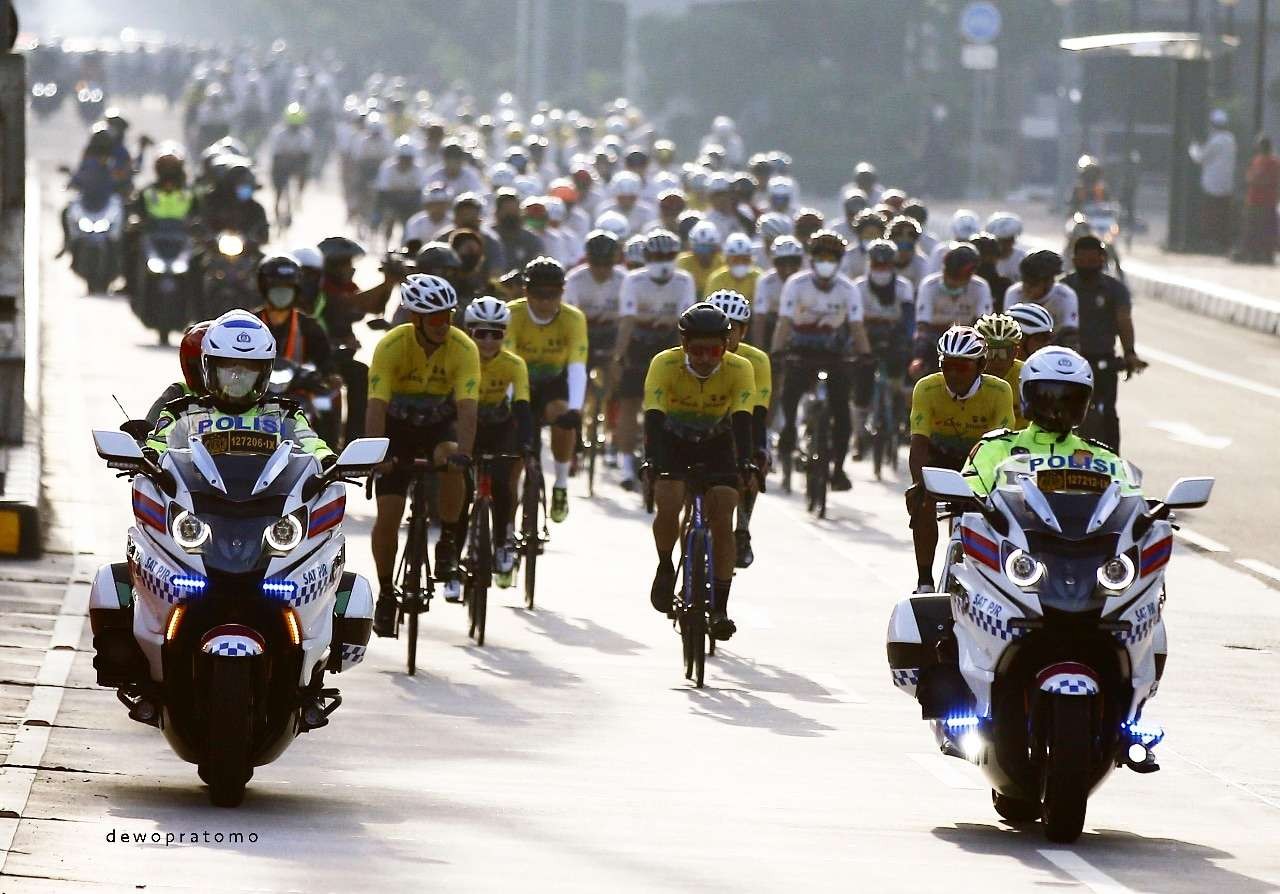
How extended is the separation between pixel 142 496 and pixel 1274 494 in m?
15.4

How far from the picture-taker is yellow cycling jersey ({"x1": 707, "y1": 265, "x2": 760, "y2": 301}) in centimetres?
2538

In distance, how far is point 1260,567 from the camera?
837 inches

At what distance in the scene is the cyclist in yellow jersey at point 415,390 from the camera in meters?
15.5

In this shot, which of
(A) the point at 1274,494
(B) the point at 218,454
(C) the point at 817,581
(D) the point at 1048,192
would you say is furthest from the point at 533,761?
(D) the point at 1048,192

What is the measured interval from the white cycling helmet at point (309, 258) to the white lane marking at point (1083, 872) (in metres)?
10.8

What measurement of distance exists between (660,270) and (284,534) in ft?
41.8

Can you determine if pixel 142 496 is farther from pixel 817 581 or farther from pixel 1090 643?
pixel 817 581

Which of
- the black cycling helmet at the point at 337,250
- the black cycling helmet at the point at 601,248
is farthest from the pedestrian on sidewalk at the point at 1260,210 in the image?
the black cycling helmet at the point at 337,250

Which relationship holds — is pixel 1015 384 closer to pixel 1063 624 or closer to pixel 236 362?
pixel 1063 624

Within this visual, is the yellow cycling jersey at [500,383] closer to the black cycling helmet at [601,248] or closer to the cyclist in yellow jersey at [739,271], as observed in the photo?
the black cycling helmet at [601,248]

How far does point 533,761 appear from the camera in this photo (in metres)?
12.9

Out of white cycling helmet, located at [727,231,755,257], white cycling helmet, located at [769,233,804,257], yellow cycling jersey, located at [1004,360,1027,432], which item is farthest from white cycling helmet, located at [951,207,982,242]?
yellow cycling jersey, located at [1004,360,1027,432]

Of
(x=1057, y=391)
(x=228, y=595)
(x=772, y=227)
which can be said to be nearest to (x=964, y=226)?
(x=772, y=227)

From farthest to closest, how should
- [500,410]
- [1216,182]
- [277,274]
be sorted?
[1216,182] < [277,274] < [500,410]
